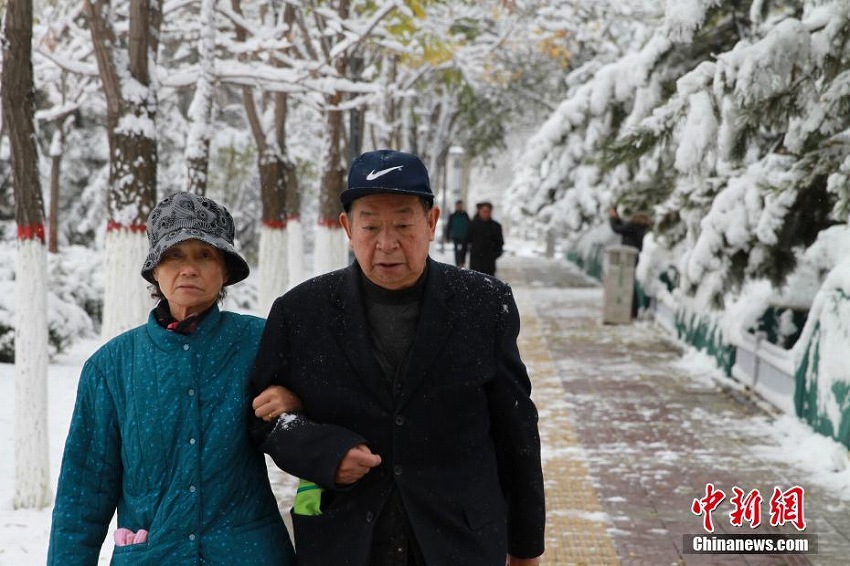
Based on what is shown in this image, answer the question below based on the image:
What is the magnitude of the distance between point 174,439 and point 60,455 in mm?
5856

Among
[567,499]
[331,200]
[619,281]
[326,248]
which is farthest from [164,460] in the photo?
[619,281]

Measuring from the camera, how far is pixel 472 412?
2.64 meters

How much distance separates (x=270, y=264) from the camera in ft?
49.2

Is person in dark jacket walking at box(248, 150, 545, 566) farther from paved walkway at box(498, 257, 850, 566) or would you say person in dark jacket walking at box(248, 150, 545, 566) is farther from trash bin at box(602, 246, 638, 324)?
trash bin at box(602, 246, 638, 324)

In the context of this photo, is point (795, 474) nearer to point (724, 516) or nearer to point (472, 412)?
point (724, 516)

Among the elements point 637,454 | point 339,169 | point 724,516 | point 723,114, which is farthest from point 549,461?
point 339,169

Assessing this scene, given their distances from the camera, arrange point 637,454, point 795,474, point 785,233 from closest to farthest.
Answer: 1. point 795,474
2. point 637,454
3. point 785,233

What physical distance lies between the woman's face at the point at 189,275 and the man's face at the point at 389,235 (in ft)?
1.39

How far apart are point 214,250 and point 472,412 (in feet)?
2.66

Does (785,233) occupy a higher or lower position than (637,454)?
higher

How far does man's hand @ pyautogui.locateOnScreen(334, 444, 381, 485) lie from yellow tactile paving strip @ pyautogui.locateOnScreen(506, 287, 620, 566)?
3.27m

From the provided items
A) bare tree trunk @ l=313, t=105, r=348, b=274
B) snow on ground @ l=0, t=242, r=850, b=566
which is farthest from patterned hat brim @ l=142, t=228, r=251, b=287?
bare tree trunk @ l=313, t=105, r=348, b=274

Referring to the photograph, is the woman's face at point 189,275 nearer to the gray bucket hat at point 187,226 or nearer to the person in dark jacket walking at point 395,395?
the gray bucket hat at point 187,226

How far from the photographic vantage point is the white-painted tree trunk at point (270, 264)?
14922 mm
